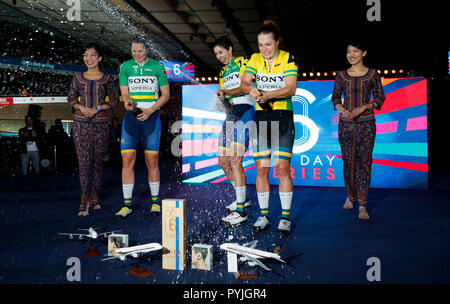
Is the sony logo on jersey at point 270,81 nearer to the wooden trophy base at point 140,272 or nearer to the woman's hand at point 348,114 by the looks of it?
the woman's hand at point 348,114

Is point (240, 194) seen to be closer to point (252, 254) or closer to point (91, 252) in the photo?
point (252, 254)

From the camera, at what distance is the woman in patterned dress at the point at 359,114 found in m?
3.28

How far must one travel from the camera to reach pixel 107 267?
1940mm

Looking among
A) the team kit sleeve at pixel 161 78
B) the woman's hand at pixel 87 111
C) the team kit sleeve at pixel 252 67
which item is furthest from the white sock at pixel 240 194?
the woman's hand at pixel 87 111

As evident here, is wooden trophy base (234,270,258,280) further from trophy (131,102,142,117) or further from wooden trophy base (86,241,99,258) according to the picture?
trophy (131,102,142,117)

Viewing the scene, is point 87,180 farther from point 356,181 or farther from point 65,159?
point 65,159

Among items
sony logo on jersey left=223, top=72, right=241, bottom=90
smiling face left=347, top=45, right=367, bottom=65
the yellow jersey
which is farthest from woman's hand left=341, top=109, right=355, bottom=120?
sony logo on jersey left=223, top=72, right=241, bottom=90

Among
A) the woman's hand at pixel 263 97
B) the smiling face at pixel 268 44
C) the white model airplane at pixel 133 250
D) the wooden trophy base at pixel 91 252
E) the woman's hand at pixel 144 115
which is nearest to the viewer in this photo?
the white model airplane at pixel 133 250

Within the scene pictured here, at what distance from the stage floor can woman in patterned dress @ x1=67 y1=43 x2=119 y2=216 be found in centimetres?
47

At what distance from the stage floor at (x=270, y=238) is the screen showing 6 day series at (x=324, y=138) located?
61cm

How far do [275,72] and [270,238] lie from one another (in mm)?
1358

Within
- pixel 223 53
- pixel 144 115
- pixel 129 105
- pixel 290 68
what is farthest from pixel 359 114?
pixel 129 105

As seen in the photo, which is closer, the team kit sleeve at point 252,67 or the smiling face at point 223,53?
the team kit sleeve at point 252,67

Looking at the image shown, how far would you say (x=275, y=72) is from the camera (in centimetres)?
270
